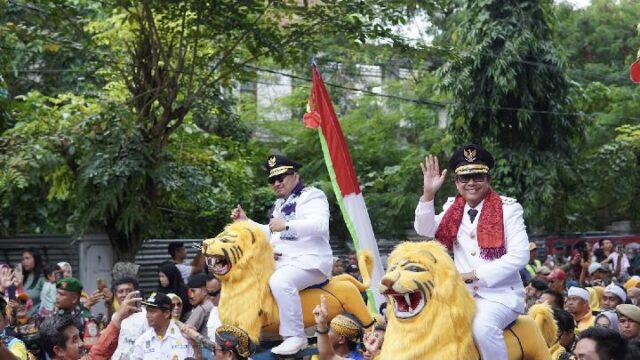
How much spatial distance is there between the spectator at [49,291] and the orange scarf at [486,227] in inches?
231

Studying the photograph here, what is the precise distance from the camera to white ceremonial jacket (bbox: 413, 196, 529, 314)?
6945 mm

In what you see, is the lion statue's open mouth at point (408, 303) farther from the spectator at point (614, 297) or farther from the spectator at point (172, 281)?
the spectator at point (172, 281)

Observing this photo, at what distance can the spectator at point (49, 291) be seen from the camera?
39.8ft

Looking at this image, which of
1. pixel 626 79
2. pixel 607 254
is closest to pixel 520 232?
pixel 607 254

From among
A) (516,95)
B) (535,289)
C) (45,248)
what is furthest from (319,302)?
(516,95)

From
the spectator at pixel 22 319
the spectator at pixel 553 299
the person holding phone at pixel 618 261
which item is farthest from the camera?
the person holding phone at pixel 618 261

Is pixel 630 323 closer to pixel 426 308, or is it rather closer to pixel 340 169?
pixel 426 308

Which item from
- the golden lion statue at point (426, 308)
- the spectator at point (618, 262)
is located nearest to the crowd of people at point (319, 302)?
the golden lion statue at point (426, 308)

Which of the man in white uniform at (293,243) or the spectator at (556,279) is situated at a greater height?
the man in white uniform at (293,243)

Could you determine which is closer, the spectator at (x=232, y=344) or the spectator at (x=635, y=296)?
the spectator at (x=232, y=344)

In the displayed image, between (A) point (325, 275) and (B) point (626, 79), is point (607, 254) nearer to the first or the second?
(B) point (626, 79)

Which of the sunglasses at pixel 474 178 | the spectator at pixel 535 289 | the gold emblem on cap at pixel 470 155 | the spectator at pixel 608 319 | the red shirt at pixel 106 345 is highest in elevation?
the gold emblem on cap at pixel 470 155

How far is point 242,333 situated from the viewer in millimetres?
7719

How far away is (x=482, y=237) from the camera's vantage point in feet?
23.4
